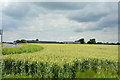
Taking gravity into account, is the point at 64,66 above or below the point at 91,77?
above

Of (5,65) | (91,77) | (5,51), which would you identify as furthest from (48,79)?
(5,51)

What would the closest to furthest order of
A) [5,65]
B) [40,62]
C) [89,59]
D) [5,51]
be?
[40,62]
[89,59]
[5,65]
[5,51]

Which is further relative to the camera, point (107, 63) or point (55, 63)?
point (107, 63)

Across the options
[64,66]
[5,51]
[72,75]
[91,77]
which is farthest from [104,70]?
[5,51]

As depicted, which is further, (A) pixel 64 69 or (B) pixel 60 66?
(A) pixel 64 69

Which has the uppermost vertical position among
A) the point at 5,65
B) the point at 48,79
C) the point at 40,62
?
the point at 40,62

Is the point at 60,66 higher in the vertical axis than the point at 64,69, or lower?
higher

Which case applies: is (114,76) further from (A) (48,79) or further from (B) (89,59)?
(A) (48,79)

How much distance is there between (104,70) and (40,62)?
5.18m

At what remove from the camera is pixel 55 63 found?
6676 mm

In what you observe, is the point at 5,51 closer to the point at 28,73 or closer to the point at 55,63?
the point at 28,73

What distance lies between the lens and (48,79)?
7.15m

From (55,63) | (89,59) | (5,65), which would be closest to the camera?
(55,63)

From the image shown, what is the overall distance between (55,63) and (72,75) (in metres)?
1.71
